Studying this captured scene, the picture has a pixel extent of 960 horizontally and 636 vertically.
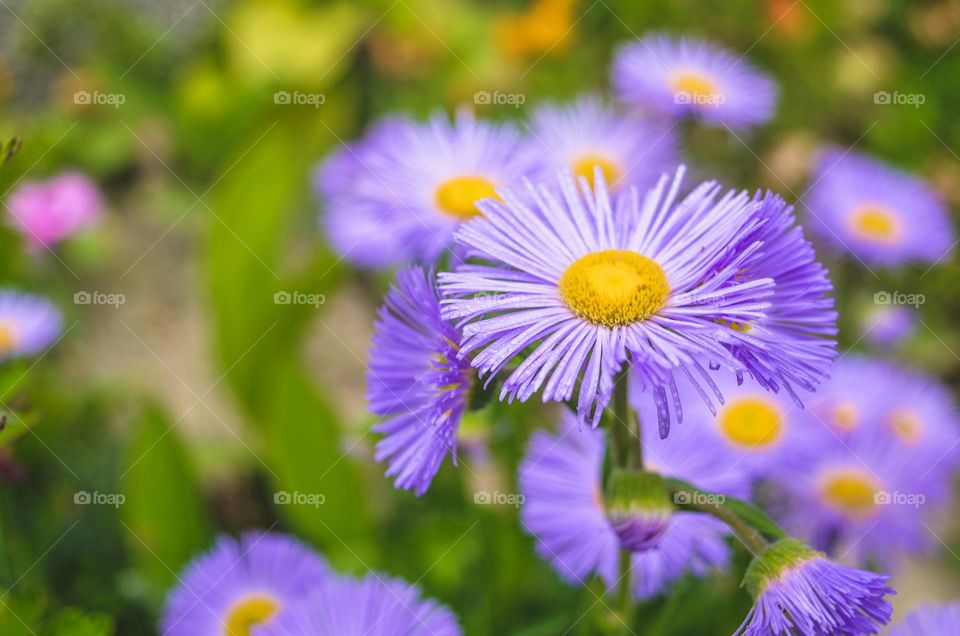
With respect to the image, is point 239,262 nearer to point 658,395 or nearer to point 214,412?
point 214,412

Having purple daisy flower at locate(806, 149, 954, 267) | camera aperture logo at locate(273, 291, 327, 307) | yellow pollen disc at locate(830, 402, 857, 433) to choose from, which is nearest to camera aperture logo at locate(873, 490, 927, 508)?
yellow pollen disc at locate(830, 402, 857, 433)

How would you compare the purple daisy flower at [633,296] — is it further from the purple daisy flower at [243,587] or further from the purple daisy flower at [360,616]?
the purple daisy flower at [243,587]

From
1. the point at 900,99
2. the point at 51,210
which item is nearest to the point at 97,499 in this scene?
the point at 51,210

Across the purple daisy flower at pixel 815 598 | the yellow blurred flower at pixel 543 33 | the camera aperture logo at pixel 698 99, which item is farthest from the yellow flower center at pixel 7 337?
the yellow blurred flower at pixel 543 33

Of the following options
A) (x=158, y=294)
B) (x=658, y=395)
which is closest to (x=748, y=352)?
(x=658, y=395)

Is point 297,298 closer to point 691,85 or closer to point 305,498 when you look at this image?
point 305,498

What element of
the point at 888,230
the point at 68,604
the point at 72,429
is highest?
the point at 888,230

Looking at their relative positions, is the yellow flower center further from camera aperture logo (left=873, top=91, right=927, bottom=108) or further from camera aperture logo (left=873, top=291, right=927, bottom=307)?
camera aperture logo (left=873, top=91, right=927, bottom=108)
